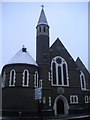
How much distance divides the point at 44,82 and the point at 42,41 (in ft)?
26.3

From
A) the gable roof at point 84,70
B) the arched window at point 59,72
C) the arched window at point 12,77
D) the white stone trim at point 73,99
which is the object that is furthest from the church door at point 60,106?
the arched window at point 12,77

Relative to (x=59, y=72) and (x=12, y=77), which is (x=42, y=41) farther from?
(x=12, y=77)

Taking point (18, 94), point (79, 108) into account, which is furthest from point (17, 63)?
point (79, 108)

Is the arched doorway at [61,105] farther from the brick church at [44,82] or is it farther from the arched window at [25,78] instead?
the arched window at [25,78]

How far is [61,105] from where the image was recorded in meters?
34.0

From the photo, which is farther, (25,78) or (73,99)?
(73,99)

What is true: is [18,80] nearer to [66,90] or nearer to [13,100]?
[13,100]

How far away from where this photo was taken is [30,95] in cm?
A: 3003

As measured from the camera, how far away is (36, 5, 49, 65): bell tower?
111 ft

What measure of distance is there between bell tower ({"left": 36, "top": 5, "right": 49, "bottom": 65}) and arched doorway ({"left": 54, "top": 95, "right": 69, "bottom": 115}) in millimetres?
7626

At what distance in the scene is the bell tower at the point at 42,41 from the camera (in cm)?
3381

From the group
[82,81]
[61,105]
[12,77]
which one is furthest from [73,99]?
Answer: [12,77]

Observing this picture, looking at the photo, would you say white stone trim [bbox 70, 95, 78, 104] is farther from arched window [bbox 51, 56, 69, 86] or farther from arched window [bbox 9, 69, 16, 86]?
arched window [bbox 9, 69, 16, 86]

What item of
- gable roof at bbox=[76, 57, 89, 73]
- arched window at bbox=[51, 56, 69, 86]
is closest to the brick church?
arched window at bbox=[51, 56, 69, 86]
